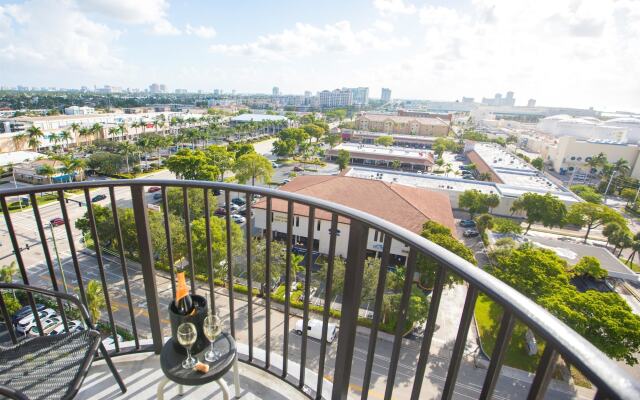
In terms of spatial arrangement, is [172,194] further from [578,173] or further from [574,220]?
[578,173]

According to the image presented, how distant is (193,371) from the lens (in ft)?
5.57

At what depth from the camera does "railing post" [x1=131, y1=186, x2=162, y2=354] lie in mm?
1969

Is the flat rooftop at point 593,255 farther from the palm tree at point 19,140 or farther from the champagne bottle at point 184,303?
the palm tree at point 19,140

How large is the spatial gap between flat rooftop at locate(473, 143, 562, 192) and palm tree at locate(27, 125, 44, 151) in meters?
43.3

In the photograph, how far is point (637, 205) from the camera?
29.2m

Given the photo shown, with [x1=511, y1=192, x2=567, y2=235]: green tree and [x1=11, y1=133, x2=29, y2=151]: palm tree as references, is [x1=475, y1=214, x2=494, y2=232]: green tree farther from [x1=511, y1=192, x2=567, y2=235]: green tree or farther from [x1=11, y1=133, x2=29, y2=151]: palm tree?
[x1=11, y1=133, x2=29, y2=151]: palm tree

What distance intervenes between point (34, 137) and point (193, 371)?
134ft

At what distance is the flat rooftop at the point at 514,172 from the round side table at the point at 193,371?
101 ft

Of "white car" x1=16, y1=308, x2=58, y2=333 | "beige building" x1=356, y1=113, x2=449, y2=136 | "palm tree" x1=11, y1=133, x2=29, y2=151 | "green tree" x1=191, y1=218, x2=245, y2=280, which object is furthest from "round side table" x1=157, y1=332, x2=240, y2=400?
"beige building" x1=356, y1=113, x2=449, y2=136

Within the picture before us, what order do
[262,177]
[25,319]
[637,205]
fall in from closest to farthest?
[25,319], [262,177], [637,205]

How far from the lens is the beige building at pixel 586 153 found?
40.2 meters

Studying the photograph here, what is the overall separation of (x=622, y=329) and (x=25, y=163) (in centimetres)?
3679

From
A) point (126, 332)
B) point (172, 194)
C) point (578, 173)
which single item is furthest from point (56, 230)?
point (578, 173)

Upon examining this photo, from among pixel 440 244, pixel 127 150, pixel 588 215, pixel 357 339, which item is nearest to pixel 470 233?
pixel 588 215
